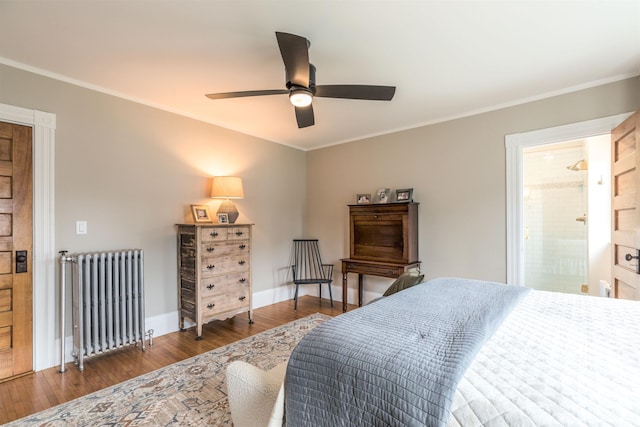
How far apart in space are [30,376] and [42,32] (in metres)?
2.56

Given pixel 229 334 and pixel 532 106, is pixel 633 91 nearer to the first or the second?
pixel 532 106

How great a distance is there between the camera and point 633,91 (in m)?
2.55

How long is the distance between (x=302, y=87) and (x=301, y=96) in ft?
0.20

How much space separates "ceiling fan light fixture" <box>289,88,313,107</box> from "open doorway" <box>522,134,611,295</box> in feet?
11.0

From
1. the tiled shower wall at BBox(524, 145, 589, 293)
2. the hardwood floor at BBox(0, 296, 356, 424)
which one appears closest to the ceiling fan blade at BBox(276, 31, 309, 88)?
the hardwood floor at BBox(0, 296, 356, 424)

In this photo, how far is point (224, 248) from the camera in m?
3.31

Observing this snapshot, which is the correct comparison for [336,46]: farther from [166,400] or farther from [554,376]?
[166,400]

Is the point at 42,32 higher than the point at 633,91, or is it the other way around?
the point at 42,32

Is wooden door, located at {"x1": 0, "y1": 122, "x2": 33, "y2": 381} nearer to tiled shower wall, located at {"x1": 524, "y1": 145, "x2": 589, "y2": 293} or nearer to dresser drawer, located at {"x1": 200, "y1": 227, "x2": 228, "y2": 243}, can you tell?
dresser drawer, located at {"x1": 200, "y1": 227, "x2": 228, "y2": 243}

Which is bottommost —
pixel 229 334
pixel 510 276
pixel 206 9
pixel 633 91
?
pixel 229 334

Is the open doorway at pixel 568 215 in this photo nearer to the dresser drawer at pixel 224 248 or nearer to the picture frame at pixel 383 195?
the picture frame at pixel 383 195

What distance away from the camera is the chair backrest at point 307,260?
476cm

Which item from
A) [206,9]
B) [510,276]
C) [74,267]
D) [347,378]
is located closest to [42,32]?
[206,9]

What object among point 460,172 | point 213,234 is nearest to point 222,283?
point 213,234
